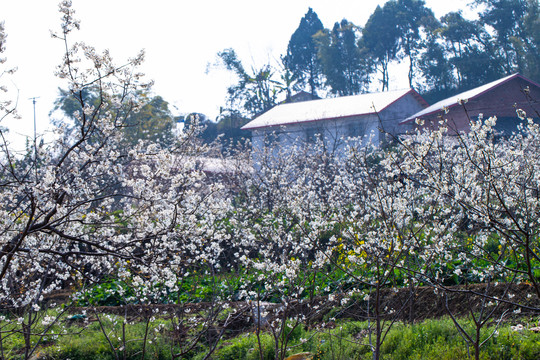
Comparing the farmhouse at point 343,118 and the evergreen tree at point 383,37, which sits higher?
the evergreen tree at point 383,37

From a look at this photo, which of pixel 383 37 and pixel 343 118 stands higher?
pixel 383 37

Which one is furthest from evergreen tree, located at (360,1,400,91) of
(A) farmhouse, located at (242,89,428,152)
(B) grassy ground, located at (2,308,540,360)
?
(B) grassy ground, located at (2,308,540,360)

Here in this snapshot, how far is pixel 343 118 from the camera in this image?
27.0 m

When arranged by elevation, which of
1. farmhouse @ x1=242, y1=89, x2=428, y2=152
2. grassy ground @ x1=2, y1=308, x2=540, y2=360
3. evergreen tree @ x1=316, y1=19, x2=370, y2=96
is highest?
evergreen tree @ x1=316, y1=19, x2=370, y2=96

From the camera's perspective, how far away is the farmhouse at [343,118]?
2639cm

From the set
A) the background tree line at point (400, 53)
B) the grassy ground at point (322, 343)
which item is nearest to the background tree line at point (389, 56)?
the background tree line at point (400, 53)

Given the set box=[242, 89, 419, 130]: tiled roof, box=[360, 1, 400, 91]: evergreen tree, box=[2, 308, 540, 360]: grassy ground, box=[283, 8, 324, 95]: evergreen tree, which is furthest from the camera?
box=[283, 8, 324, 95]: evergreen tree

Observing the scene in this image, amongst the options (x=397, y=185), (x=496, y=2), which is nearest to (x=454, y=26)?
(x=496, y=2)

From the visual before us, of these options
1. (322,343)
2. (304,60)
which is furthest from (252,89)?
(322,343)

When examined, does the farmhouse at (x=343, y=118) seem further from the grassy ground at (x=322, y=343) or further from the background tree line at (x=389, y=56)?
the grassy ground at (x=322, y=343)

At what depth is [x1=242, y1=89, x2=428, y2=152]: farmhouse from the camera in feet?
86.6

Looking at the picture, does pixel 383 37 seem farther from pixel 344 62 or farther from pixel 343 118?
pixel 343 118

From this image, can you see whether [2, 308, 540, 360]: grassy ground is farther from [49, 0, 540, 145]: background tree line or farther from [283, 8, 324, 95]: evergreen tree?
[283, 8, 324, 95]: evergreen tree

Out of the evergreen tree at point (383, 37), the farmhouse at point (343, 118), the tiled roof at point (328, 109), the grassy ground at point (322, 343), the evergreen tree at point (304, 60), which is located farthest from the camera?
the evergreen tree at point (304, 60)
